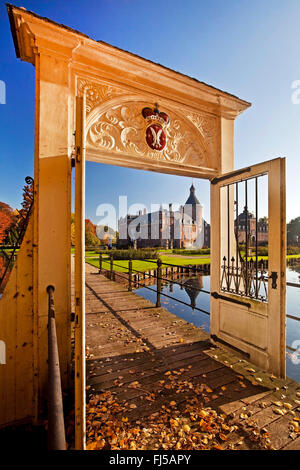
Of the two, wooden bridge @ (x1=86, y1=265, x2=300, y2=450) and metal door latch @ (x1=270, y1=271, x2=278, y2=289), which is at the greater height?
metal door latch @ (x1=270, y1=271, x2=278, y2=289)

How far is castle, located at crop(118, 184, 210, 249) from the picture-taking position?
42.5 m

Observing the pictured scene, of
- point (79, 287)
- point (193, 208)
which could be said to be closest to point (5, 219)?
point (79, 287)

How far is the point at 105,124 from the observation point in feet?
8.54

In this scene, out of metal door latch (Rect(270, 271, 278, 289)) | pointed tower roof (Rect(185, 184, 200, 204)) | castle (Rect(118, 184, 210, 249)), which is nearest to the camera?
metal door latch (Rect(270, 271, 278, 289))

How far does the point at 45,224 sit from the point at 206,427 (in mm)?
2492

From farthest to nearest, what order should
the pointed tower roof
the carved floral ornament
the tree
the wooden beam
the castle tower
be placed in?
the pointed tower roof
the castle tower
the tree
the carved floral ornament
the wooden beam

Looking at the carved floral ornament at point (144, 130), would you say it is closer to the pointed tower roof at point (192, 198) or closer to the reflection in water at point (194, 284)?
the reflection in water at point (194, 284)

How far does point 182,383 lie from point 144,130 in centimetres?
324

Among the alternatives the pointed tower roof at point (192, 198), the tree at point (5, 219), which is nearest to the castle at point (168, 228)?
the pointed tower roof at point (192, 198)

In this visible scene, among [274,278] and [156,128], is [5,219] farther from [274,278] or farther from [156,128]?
[274,278]

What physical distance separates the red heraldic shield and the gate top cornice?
515 mm

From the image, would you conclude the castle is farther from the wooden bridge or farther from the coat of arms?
the coat of arms

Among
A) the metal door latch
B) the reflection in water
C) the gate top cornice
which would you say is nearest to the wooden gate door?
the metal door latch
